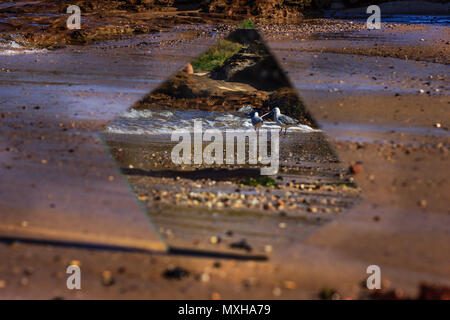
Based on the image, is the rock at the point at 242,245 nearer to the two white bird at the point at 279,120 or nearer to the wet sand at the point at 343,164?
the wet sand at the point at 343,164

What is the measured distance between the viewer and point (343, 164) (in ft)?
14.5

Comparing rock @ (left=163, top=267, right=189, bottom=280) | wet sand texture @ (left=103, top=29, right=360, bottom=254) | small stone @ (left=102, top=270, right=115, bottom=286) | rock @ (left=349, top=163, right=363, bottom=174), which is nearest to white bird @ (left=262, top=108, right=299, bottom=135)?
wet sand texture @ (left=103, top=29, right=360, bottom=254)

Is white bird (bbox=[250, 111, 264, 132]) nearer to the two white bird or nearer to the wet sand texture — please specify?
the two white bird

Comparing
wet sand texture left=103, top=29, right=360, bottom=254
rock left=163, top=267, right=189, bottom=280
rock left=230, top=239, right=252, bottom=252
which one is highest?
wet sand texture left=103, top=29, right=360, bottom=254

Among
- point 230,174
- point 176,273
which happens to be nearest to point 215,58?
point 230,174

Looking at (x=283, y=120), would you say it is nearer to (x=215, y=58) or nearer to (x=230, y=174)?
(x=230, y=174)

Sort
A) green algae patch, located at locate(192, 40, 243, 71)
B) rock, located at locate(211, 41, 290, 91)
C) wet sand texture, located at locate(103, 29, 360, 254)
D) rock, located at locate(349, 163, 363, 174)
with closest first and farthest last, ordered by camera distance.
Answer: wet sand texture, located at locate(103, 29, 360, 254), rock, located at locate(349, 163, 363, 174), rock, located at locate(211, 41, 290, 91), green algae patch, located at locate(192, 40, 243, 71)

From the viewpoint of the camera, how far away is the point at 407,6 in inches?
711

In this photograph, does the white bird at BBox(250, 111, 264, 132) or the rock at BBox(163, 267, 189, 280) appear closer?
the rock at BBox(163, 267, 189, 280)

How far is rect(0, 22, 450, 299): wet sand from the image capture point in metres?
2.54

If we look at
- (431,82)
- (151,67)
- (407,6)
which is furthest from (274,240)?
(407,6)

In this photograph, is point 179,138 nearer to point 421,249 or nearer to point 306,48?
point 421,249

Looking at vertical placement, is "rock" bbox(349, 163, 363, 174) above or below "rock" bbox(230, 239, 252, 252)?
above

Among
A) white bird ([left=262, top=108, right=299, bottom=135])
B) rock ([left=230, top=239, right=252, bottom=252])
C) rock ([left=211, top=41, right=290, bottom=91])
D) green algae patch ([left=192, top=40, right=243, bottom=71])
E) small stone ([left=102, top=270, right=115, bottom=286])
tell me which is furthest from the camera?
green algae patch ([left=192, top=40, right=243, bottom=71])
